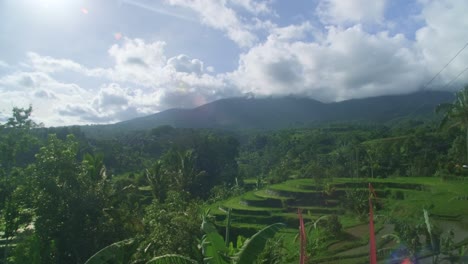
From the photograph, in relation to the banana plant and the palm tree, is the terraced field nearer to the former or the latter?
the palm tree

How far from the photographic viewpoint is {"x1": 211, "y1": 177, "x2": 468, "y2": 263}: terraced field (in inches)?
654

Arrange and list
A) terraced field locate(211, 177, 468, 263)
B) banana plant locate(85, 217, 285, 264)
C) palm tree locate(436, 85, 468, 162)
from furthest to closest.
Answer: palm tree locate(436, 85, 468, 162) → terraced field locate(211, 177, 468, 263) → banana plant locate(85, 217, 285, 264)

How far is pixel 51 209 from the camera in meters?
13.5

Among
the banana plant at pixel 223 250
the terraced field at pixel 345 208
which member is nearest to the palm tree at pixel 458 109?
the terraced field at pixel 345 208

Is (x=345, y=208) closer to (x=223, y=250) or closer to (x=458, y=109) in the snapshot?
(x=458, y=109)

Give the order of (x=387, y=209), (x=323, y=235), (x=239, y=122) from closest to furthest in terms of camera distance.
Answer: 1. (x=323, y=235)
2. (x=387, y=209)
3. (x=239, y=122)

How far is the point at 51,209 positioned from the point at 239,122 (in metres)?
182

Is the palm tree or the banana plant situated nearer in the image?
the banana plant

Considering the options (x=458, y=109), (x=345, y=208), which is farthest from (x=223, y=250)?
(x=458, y=109)

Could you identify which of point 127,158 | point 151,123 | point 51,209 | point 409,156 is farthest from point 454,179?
point 151,123

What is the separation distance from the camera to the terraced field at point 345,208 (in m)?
16.6

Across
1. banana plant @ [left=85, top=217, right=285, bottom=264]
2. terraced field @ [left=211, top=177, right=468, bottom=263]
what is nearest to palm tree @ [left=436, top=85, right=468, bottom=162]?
terraced field @ [left=211, top=177, right=468, bottom=263]

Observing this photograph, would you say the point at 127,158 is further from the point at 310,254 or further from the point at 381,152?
the point at 310,254

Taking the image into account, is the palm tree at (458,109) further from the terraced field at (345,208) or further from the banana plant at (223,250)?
the banana plant at (223,250)
